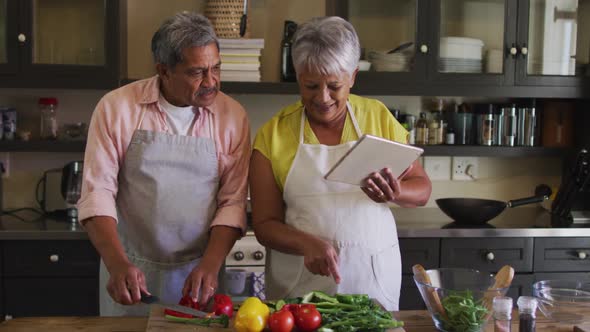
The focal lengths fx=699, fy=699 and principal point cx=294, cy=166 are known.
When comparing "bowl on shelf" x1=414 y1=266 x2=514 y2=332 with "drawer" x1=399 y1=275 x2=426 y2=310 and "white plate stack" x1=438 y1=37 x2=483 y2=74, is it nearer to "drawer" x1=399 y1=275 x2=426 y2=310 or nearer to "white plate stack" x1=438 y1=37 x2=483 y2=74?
"drawer" x1=399 y1=275 x2=426 y2=310

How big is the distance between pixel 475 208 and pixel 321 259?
1598 millimetres

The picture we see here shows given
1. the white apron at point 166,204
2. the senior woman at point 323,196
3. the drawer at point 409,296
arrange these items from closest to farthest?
the senior woman at point 323,196
the white apron at point 166,204
the drawer at point 409,296

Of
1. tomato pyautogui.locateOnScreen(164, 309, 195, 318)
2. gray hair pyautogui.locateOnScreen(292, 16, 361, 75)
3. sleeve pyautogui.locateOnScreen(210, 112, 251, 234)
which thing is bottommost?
tomato pyautogui.locateOnScreen(164, 309, 195, 318)

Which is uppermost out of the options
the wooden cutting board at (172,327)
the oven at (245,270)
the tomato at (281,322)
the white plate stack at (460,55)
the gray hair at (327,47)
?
the white plate stack at (460,55)

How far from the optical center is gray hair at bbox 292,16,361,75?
1.79 metres

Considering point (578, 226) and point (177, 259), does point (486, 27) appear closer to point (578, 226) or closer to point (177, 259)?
point (578, 226)

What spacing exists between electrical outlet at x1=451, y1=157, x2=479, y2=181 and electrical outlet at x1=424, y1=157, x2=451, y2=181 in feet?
0.10

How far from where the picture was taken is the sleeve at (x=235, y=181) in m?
1.96

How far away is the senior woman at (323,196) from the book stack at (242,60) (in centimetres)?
124

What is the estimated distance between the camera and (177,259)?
79.7 inches

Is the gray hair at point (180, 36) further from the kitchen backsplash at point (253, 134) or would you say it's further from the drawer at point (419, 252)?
the kitchen backsplash at point (253, 134)

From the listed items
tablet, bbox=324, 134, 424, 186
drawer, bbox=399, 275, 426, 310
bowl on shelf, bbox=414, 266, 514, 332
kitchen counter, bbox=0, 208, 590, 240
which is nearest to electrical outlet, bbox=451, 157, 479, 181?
kitchen counter, bbox=0, 208, 590, 240

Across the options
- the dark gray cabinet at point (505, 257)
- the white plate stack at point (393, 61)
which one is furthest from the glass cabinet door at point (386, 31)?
the dark gray cabinet at point (505, 257)

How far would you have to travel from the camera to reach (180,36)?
1.82 meters
